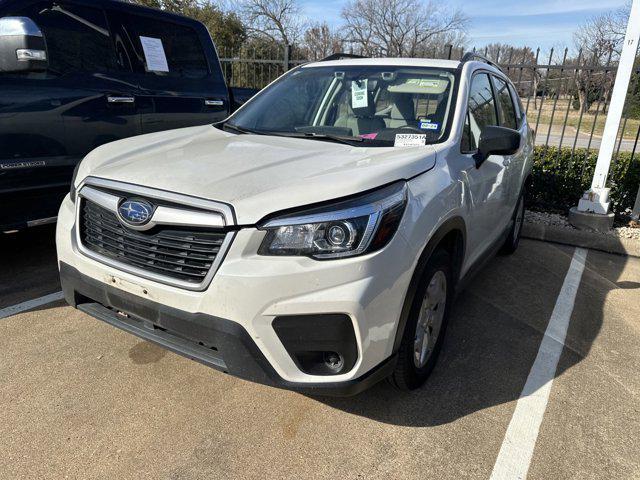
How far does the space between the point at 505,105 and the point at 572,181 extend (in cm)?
295

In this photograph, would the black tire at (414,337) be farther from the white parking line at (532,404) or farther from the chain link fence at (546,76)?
the chain link fence at (546,76)

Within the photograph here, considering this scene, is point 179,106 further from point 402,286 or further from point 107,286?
point 402,286

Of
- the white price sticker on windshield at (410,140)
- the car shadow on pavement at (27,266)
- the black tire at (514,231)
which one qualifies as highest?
the white price sticker on windshield at (410,140)

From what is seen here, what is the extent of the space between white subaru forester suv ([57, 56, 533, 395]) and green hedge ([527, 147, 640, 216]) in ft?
13.9

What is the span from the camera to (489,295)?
4.07m

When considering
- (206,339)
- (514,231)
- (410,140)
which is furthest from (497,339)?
(206,339)

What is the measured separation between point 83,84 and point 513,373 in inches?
148

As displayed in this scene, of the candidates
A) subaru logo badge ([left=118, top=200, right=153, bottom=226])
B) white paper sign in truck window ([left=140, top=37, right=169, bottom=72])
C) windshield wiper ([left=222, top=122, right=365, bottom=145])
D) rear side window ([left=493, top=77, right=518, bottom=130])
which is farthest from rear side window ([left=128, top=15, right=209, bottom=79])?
rear side window ([left=493, top=77, right=518, bottom=130])

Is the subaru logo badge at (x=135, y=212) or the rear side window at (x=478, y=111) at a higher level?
the rear side window at (x=478, y=111)

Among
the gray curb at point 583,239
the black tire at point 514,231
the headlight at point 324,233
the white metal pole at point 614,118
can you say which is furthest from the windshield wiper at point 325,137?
the white metal pole at point 614,118

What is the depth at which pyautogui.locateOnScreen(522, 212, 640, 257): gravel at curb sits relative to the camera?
5.48m

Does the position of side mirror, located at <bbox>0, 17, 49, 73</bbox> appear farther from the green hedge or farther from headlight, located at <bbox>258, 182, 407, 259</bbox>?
the green hedge

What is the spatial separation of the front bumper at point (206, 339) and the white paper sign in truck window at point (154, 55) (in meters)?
2.90

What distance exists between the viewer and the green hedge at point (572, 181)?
639 cm
